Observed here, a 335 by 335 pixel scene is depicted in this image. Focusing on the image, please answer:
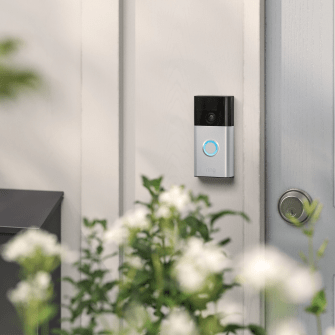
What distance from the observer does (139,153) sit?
70.0 inches

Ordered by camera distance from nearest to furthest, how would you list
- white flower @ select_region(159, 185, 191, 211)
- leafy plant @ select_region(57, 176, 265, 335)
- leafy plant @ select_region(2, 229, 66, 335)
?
leafy plant @ select_region(2, 229, 66, 335) < leafy plant @ select_region(57, 176, 265, 335) < white flower @ select_region(159, 185, 191, 211)

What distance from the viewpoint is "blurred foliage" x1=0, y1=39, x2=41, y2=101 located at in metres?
0.33

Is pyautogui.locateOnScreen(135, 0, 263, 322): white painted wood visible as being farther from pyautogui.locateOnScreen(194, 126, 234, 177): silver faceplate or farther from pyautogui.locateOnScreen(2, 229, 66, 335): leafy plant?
pyautogui.locateOnScreen(2, 229, 66, 335): leafy plant

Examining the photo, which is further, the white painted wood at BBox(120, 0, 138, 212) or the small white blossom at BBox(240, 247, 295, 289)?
the white painted wood at BBox(120, 0, 138, 212)

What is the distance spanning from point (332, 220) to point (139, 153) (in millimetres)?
721

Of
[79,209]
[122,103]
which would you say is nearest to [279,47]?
[122,103]

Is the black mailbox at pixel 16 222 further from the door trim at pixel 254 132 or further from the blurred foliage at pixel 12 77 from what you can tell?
the blurred foliage at pixel 12 77

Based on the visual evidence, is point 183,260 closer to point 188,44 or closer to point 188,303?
point 188,303

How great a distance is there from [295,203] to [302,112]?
0.32m

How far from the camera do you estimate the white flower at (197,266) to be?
568 millimetres

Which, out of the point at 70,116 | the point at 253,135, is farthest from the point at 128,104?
the point at 253,135

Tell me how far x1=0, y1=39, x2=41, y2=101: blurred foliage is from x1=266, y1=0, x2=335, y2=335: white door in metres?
1.43

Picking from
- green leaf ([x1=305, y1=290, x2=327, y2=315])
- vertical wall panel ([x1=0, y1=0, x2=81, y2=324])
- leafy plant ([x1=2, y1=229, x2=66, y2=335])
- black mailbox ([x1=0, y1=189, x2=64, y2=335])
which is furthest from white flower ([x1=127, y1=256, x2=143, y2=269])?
vertical wall panel ([x1=0, y1=0, x2=81, y2=324])

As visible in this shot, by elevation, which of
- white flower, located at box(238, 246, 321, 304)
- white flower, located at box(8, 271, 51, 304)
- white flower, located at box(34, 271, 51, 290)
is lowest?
white flower, located at box(8, 271, 51, 304)
